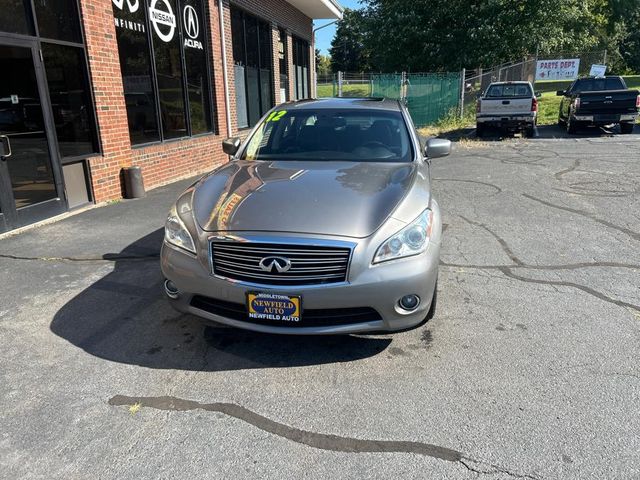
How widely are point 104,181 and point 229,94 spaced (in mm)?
5216

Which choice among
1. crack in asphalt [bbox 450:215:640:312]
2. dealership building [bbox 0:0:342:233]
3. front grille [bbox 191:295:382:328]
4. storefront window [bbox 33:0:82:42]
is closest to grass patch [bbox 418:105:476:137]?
dealership building [bbox 0:0:342:233]

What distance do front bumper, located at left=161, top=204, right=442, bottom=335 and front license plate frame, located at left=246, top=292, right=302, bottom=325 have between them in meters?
0.03

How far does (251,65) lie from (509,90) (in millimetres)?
8666

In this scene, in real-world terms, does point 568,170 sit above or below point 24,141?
below

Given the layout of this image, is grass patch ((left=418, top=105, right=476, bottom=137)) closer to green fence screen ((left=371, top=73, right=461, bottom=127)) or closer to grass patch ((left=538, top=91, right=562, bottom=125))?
green fence screen ((left=371, top=73, right=461, bottom=127))

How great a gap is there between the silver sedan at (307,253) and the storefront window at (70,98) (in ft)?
14.4

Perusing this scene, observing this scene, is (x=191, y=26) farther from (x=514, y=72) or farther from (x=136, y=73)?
(x=514, y=72)

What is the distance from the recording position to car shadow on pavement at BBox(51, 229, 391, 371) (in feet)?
10.9

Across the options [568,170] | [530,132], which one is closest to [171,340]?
[568,170]

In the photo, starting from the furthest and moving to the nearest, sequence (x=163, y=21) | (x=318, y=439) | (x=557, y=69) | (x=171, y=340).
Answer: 1. (x=557, y=69)
2. (x=163, y=21)
3. (x=171, y=340)
4. (x=318, y=439)

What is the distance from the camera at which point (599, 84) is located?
53.9 feet

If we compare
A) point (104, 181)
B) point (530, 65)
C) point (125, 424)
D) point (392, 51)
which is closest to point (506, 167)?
point (104, 181)

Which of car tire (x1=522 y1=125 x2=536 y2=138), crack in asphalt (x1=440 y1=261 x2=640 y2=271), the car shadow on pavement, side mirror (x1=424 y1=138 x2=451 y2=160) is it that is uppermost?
side mirror (x1=424 y1=138 x2=451 y2=160)

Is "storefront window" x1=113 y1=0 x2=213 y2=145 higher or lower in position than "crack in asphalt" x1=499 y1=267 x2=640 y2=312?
higher
